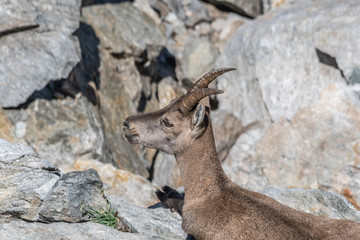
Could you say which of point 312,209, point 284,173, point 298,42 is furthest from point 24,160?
point 298,42

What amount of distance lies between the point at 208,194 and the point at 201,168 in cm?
48

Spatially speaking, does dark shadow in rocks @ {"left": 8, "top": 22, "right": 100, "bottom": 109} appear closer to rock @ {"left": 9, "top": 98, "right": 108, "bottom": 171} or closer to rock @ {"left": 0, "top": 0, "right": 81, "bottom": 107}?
rock @ {"left": 9, "top": 98, "right": 108, "bottom": 171}

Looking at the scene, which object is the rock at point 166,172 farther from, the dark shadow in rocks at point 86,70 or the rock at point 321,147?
the dark shadow in rocks at point 86,70

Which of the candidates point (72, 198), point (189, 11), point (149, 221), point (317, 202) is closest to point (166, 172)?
point (189, 11)

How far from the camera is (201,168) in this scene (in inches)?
341

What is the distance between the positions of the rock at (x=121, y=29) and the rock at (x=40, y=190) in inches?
366

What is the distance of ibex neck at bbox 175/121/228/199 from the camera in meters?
8.49

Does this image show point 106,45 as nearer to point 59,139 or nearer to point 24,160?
point 59,139

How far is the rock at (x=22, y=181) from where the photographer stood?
7895mm

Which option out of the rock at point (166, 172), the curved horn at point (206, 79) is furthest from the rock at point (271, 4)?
the curved horn at point (206, 79)

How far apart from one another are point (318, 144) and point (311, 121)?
0.70 m

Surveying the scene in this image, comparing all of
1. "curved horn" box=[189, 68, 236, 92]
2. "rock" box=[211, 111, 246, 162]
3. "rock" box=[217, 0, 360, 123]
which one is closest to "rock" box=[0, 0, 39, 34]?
"rock" box=[211, 111, 246, 162]

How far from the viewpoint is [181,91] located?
1927 centimetres

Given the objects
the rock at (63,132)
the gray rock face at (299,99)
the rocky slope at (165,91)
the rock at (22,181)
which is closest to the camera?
the rock at (22,181)
